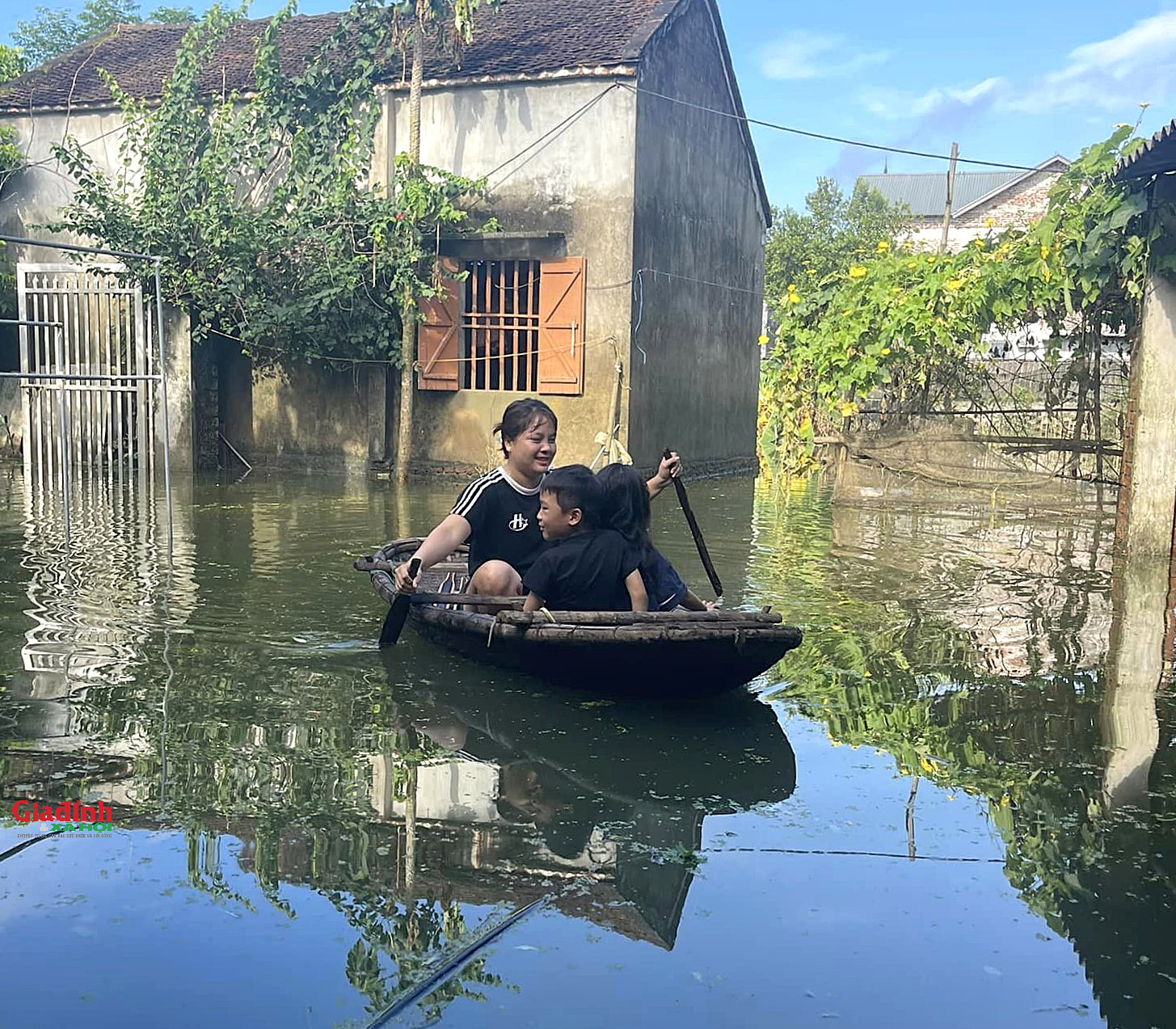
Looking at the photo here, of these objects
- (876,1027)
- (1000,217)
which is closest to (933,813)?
(876,1027)

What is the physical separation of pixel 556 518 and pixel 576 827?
74.7 inches

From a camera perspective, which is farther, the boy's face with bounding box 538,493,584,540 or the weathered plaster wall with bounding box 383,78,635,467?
the weathered plaster wall with bounding box 383,78,635,467

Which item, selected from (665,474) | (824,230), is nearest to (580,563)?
(665,474)

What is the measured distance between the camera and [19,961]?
10.9ft

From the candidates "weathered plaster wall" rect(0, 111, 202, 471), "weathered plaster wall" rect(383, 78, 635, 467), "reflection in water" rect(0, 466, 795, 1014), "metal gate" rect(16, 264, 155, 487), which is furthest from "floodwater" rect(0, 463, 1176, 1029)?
"weathered plaster wall" rect(0, 111, 202, 471)

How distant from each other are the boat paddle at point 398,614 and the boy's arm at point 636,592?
2.95 ft

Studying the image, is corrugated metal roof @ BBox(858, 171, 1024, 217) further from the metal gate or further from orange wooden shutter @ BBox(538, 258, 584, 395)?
the metal gate

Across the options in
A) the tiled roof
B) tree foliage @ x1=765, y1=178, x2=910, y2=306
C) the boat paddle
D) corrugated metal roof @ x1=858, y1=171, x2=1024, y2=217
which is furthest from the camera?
corrugated metal roof @ x1=858, y1=171, x2=1024, y2=217

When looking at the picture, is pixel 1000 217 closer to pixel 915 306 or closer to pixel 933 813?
pixel 915 306

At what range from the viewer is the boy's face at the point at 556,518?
5.91m

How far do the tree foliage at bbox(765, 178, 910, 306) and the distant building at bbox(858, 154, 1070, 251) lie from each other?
1480 mm

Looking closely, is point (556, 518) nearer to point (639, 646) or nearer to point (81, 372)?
point (639, 646)

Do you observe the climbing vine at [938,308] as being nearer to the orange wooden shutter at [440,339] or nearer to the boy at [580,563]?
the orange wooden shutter at [440,339]

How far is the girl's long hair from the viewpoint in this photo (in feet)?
19.4
